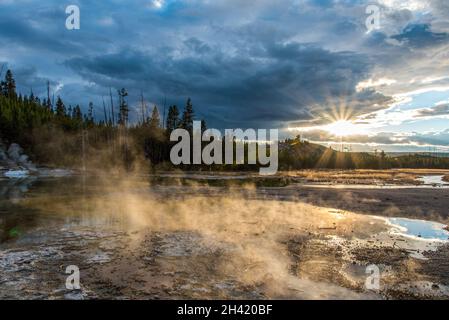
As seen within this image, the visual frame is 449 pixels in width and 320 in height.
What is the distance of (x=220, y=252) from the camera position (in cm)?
1427

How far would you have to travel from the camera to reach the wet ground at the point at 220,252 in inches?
406

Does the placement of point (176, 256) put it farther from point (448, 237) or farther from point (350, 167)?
point (350, 167)

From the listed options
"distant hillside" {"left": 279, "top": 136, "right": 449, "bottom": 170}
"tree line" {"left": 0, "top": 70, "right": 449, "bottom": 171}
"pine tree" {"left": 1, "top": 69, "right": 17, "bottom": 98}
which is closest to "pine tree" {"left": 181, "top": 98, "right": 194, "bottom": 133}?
"tree line" {"left": 0, "top": 70, "right": 449, "bottom": 171}

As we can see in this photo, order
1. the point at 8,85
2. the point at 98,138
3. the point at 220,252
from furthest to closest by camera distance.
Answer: the point at 8,85, the point at 98,138, the point at 220,252

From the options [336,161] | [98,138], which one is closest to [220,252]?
[98,138]

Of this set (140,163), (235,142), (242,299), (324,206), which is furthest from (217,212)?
(235,142)

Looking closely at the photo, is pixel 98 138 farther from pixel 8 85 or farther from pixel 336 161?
pixel 336 161

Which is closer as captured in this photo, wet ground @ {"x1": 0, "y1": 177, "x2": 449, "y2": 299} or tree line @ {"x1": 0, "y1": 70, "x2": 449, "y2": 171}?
wet ground @ {"x1": 0, "y1": 177, "x2": 449, "y2": 299}

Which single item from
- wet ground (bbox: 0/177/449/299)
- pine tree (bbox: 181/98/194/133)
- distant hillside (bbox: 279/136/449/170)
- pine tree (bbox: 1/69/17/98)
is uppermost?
pine tree (bbox: 1/69/17/98)

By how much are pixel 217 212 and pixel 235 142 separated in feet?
297

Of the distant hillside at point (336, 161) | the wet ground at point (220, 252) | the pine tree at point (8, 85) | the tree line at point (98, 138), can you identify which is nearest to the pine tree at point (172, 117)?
the tree line at point (98, 138)

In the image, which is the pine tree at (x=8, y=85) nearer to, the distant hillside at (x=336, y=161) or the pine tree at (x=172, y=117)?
the pine tree at (x=172, y=117)

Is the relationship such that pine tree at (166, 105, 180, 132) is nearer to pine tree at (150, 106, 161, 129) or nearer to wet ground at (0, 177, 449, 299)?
pine tree at (150, 106, 161, 129)

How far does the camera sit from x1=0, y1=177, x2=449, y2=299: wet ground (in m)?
10.3
